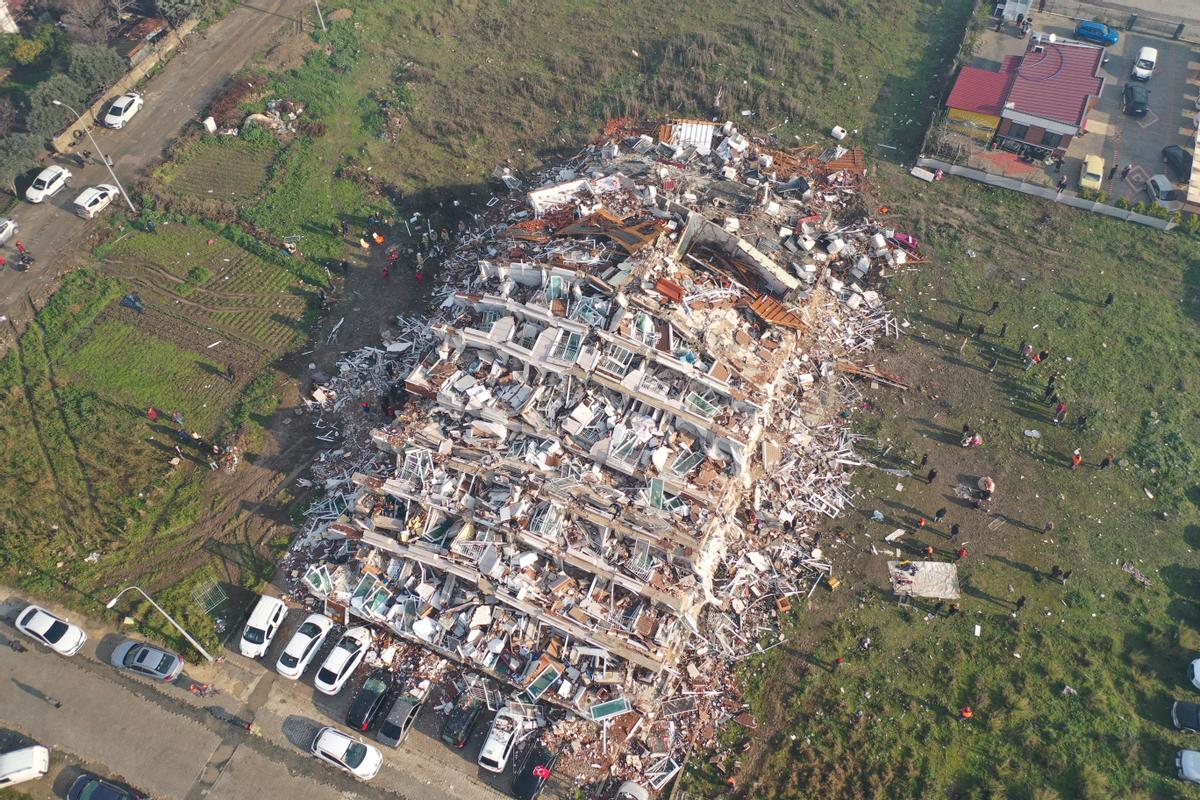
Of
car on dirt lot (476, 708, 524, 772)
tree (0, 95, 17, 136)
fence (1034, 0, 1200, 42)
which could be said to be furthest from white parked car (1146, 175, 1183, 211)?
tree (0, 95, 17, 136)

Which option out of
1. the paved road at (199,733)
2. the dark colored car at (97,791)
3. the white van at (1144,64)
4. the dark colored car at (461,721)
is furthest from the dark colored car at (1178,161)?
the dark colored car at (97,791)

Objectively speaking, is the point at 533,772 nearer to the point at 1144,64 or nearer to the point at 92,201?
the point at 92,201

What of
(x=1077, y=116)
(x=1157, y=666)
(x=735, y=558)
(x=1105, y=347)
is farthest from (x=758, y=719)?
(x=1077, y=116)

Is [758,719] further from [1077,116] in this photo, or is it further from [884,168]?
[1077,116]

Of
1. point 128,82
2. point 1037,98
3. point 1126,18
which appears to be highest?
point 1126,18

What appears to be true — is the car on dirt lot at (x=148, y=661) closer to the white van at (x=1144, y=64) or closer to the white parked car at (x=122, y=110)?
the white parked car at (x=122, y=110)

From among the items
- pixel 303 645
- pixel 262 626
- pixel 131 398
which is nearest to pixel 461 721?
pixel 303 645

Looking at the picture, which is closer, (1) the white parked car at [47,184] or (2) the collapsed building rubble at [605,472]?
(2) the collapsed building rubble at [605,472]
